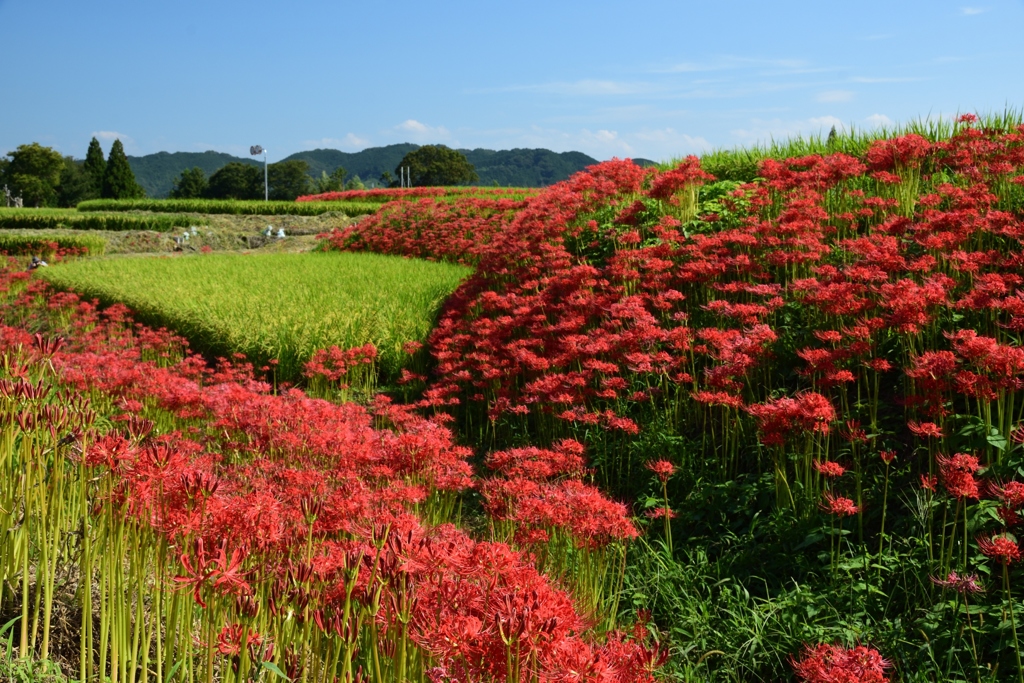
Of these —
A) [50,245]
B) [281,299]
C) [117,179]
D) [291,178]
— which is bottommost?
[281,299]

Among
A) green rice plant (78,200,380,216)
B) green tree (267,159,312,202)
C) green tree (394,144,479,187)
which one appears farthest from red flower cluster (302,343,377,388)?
green tree (394,144,479,187)

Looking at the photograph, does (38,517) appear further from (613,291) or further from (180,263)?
(180,263)

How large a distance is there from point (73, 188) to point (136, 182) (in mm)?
14347

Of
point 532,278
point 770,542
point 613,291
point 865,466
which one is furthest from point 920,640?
point 532,278

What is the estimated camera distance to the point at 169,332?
9328 millimetres

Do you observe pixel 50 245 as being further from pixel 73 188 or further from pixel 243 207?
pixel 73 188

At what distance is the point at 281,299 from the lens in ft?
33.2

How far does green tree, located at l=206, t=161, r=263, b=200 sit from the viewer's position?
83.9 metres

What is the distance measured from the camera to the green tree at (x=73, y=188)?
70.3 m

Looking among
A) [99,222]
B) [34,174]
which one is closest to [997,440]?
[99,222]

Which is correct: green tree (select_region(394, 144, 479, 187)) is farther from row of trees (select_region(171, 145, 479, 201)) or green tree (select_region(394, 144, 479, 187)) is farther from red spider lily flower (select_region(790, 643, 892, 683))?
red spider lily flower (select_region(790, 643, 892, 683))

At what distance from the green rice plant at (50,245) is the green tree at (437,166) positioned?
79.2m

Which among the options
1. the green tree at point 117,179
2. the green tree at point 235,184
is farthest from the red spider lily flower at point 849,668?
the green tree at point 235,184

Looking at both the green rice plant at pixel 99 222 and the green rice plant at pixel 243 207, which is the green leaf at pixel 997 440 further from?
the green rice plant at pixel 243 207
